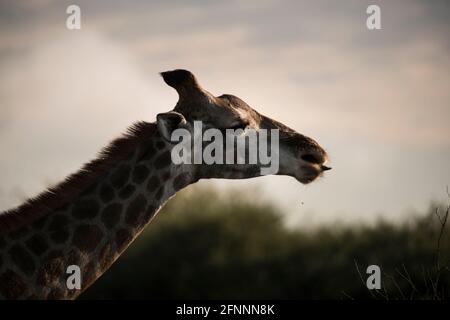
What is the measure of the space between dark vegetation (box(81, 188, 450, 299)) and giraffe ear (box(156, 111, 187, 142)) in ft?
67.7

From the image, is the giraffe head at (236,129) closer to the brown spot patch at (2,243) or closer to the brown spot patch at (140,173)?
the brown spot patch at (140,173)

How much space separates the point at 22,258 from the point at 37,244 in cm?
18

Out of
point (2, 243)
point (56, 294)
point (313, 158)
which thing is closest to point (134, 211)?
point (56, 294)

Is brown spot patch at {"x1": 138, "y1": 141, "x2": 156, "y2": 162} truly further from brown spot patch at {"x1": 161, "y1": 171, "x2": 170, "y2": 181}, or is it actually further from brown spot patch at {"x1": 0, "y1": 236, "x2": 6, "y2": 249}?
brown spot patch at {"x1": 0, "y1": 236, "x2": 6, "y2": 249}

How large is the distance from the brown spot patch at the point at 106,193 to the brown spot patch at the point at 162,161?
0.47 metres

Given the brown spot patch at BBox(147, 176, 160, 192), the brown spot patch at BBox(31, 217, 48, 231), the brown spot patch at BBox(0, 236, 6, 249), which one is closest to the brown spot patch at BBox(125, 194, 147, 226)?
the brown spot patch at BBox(147, 176, 160, 192)

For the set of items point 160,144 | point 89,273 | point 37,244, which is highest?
point 160,144

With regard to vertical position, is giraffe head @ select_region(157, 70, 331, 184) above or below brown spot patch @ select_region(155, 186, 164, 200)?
above

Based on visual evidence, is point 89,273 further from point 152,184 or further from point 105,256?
point 152,184

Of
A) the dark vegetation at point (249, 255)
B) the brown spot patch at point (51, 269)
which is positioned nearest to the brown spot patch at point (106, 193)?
the brown spot patch at point (51, 269)

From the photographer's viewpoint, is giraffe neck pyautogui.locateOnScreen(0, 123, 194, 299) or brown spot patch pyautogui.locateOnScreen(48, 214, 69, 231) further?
brown spot patch pyautogui.locateOnScreen(48, 214, 69, 231)

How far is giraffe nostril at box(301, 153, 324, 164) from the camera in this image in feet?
29.5

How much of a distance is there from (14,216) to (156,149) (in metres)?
1.41

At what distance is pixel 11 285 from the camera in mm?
7660
